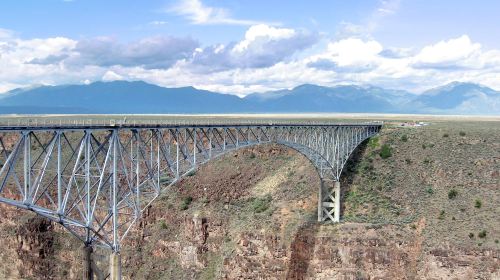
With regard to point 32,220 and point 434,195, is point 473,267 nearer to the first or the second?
point 434,195

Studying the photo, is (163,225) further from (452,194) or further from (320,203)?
(452,194)

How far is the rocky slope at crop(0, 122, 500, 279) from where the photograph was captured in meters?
63.6

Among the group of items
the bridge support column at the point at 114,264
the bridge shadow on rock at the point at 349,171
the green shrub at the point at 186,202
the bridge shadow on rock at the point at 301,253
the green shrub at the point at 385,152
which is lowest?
the bridge shadow on rock at the point at 301,253

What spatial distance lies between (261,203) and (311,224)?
9181 millimetres

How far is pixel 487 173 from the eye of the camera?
2933 inches

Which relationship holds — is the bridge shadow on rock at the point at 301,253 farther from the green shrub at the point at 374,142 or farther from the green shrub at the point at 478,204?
the green shrub at the point at 374,142

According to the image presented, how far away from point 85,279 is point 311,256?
109 feet

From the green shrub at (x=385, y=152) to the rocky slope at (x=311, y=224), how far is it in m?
0.76

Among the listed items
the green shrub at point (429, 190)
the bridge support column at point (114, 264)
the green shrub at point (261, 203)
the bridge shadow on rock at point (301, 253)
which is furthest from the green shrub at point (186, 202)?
the bridge support column at point (114, 264)

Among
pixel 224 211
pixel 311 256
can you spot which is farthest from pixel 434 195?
pixel 224 211

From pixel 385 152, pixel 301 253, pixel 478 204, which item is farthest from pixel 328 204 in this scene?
pixel 478 204

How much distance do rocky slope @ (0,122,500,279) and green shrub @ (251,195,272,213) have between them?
0.89 ft

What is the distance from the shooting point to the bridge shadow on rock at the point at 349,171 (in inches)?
2928

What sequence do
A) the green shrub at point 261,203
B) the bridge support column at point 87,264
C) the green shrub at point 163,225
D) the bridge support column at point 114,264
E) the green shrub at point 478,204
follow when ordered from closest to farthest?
the bridge support column at point 87,264 < the bridge support column at point 114,264 < the green shrub at point 478,204 < the green shrub at point 261,203 < the green shrub at point 163,225
